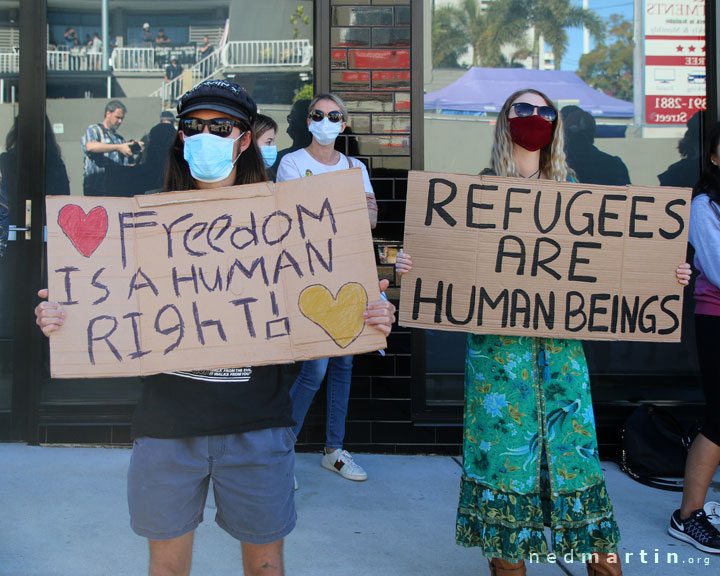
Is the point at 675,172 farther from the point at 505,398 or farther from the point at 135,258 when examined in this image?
the point at 135,258

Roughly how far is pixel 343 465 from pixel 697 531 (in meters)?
1.82

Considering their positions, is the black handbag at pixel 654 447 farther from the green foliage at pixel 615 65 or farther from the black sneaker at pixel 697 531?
the green foliage at pixel 615 65

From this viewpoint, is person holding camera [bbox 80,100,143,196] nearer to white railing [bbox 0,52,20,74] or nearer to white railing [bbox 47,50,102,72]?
white railing [bbox 47,50,102,72]

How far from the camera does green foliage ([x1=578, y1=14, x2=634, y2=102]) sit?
16.0ft

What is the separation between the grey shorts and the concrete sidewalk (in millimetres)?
1116

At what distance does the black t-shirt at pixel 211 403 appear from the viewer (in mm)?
1958

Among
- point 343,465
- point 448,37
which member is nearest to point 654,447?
point 343,465

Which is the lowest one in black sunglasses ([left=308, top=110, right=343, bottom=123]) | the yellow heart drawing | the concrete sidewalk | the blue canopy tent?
the concrete sidewalk

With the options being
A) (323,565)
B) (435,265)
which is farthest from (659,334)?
(323,565)

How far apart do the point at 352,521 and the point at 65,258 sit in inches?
80.4

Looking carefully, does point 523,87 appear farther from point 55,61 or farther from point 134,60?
point 55,61

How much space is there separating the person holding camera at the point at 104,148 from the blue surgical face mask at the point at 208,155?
2743mm

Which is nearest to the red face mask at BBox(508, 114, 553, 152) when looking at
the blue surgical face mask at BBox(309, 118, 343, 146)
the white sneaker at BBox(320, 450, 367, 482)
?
the blue surgical face mask at BBox(309, 118, 343, 146)

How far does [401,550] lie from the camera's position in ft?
10.4
